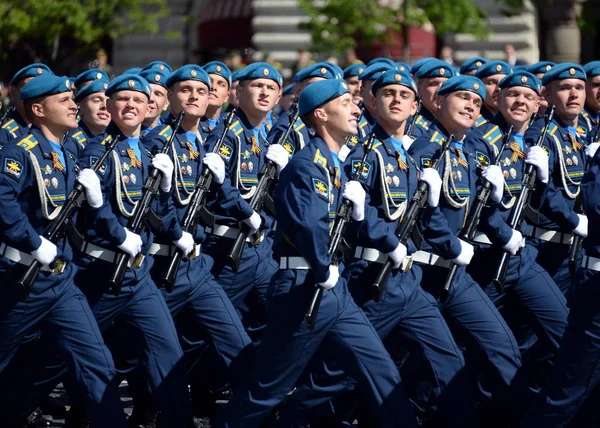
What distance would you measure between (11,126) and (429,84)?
290cm

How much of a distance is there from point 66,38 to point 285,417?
18073 mm

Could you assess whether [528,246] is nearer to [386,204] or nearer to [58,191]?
[386,204]

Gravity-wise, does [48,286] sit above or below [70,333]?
above

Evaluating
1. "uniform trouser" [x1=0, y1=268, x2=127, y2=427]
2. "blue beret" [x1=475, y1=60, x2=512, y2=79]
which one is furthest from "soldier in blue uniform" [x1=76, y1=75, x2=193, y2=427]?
"blue beret" [x1=475, y1=60, x2=512, y2=79]

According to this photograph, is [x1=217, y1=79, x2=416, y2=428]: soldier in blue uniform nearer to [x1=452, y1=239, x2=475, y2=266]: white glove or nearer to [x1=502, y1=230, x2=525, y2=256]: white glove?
[x1=452, y1=239, x2=475, y2=266]: white glove

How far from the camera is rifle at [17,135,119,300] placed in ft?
22.6

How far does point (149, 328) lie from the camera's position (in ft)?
24.4

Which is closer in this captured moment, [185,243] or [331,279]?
[331,279]

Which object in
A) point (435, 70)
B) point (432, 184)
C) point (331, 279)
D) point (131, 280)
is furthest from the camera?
point (435, 70)

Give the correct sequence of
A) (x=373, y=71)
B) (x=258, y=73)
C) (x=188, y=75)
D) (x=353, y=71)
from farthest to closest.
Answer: (x=353, y=71), (x=373, y=71), (x=258, y=73), (x=188, y=75)

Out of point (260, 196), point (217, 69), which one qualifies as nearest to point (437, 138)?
point (260, 196)

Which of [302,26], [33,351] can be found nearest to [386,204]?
[33,351]

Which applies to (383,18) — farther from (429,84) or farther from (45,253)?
(45,253)

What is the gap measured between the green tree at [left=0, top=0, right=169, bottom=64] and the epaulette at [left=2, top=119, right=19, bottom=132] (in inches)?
480
